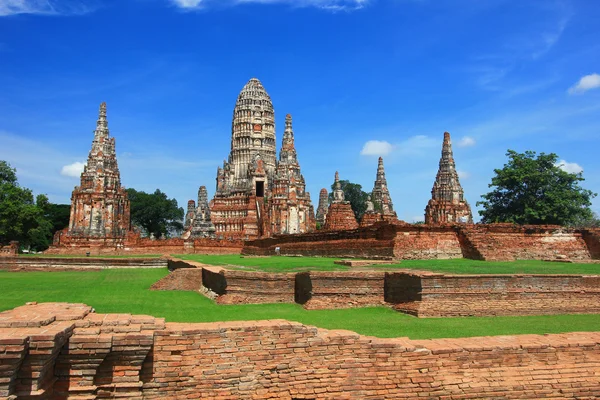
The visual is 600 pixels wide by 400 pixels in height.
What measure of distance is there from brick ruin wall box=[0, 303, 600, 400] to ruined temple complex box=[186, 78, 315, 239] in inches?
1652

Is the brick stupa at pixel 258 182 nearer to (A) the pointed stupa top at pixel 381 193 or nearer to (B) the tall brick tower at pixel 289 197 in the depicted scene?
(B) the tall brick tower at pixel 289 197

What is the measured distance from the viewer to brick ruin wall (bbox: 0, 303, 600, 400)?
5.32 metres

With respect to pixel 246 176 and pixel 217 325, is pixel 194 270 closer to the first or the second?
pixel 217 325

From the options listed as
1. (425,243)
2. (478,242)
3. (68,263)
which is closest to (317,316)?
(425,243)

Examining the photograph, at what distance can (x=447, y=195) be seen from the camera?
51188 millimetres

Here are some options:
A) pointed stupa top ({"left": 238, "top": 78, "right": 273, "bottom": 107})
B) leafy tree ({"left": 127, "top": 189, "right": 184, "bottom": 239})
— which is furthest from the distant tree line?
leafy tree ({"left": 127, "top": 189, "right": 184, "bottom": 239})

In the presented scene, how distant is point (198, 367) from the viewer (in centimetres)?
602

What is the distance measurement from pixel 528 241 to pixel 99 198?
35.0 m

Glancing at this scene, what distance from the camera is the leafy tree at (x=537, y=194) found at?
33.2m

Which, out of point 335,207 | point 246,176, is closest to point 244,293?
point 335,207

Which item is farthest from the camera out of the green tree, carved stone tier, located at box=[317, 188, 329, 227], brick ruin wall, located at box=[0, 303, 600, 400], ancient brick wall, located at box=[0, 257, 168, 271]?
carved stone tier, located at box=[317, 188, 329, 227]

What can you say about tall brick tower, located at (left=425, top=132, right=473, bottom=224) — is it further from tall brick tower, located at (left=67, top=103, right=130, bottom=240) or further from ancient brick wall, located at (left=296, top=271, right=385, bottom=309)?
ancient brick wall, located at (left=296, top=271, right=385, bottom=309)

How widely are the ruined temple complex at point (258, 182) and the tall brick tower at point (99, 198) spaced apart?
Result: 1048cm

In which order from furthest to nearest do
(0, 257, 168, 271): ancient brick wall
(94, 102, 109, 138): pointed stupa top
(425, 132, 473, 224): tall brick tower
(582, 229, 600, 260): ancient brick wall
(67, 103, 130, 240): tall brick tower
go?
(425, 132, 473, 224): tall brick tower < (94, 102, 109, 138): pointed stupa top < (67, 103, 130, 240): tall brick tower < (0, 257, 168, 271): ancient brick wall < (582, 229, 600, 260): ancient brick wall
